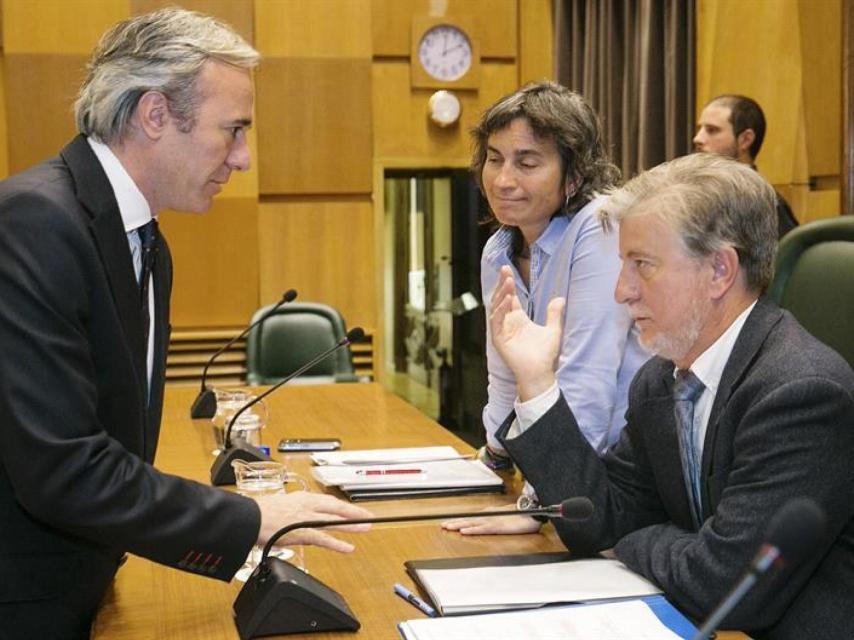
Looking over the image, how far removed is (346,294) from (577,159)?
165 inches

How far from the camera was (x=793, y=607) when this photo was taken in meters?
1.70

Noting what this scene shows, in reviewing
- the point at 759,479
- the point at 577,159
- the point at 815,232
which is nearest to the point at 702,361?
the point at 759,479

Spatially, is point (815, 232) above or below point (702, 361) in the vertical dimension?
above

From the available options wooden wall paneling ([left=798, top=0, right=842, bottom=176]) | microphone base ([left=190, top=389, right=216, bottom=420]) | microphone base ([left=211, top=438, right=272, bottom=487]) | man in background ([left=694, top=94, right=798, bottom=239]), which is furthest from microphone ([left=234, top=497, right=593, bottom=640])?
man in background ([left=694, top=94, right=798, bottom=239])

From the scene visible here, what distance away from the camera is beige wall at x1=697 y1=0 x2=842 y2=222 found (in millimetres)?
4469

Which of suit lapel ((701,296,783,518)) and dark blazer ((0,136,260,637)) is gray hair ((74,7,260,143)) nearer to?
dark blazer ((0,136,260,637))

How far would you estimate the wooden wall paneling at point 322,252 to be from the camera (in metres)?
6.75

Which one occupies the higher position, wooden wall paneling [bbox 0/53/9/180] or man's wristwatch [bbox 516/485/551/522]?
wooden wall paneling [bbox 0/53/9/180]

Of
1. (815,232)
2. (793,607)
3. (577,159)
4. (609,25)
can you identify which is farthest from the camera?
(609,25)

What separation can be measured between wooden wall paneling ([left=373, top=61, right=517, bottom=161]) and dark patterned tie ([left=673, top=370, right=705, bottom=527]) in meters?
5.05

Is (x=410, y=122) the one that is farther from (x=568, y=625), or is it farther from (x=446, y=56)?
(x=568, y=625)

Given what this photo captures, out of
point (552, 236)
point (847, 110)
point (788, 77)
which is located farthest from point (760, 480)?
point (788, 77)

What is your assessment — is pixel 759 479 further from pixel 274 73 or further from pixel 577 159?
pixel 274 73

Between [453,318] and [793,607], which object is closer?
[793,607]
